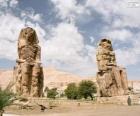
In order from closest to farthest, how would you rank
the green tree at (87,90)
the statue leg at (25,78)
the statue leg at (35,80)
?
the statue leg at (25,78) → the statue leg at (35,80) → the green tree at (87,90)

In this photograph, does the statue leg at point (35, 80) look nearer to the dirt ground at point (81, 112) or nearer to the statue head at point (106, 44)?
the dirt ground at point (81, 112)

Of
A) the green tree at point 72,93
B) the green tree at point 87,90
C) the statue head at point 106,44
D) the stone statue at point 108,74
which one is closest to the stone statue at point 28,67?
the stone statue at point 108,74

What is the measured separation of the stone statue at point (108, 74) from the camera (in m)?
40.5

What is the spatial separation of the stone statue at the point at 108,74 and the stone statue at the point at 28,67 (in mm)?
8134

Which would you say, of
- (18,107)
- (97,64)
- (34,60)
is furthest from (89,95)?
(18,107)

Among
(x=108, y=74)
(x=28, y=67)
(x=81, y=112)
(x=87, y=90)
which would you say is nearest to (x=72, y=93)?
(x=87, y=90)

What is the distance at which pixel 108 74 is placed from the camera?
4081 centimetres

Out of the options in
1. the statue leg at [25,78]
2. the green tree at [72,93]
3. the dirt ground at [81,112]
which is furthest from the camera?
the green tree at [72,93]

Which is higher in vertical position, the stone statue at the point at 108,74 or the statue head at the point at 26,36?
the statue head at the point at 26,36

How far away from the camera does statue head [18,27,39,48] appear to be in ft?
118

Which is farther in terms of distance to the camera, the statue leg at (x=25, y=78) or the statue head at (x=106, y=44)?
the statue head at (x=106, y=44)

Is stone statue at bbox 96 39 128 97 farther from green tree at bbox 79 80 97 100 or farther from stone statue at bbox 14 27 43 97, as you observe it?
green tree at bbox 79 80 97 100

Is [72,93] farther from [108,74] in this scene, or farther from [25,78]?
[25,78]

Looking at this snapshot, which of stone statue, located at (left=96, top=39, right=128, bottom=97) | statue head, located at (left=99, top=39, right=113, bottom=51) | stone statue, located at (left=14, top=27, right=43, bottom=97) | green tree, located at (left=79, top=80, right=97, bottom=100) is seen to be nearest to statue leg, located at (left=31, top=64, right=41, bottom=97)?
stone statue, located at (left=14, top=27, right=43, bottom=97)
